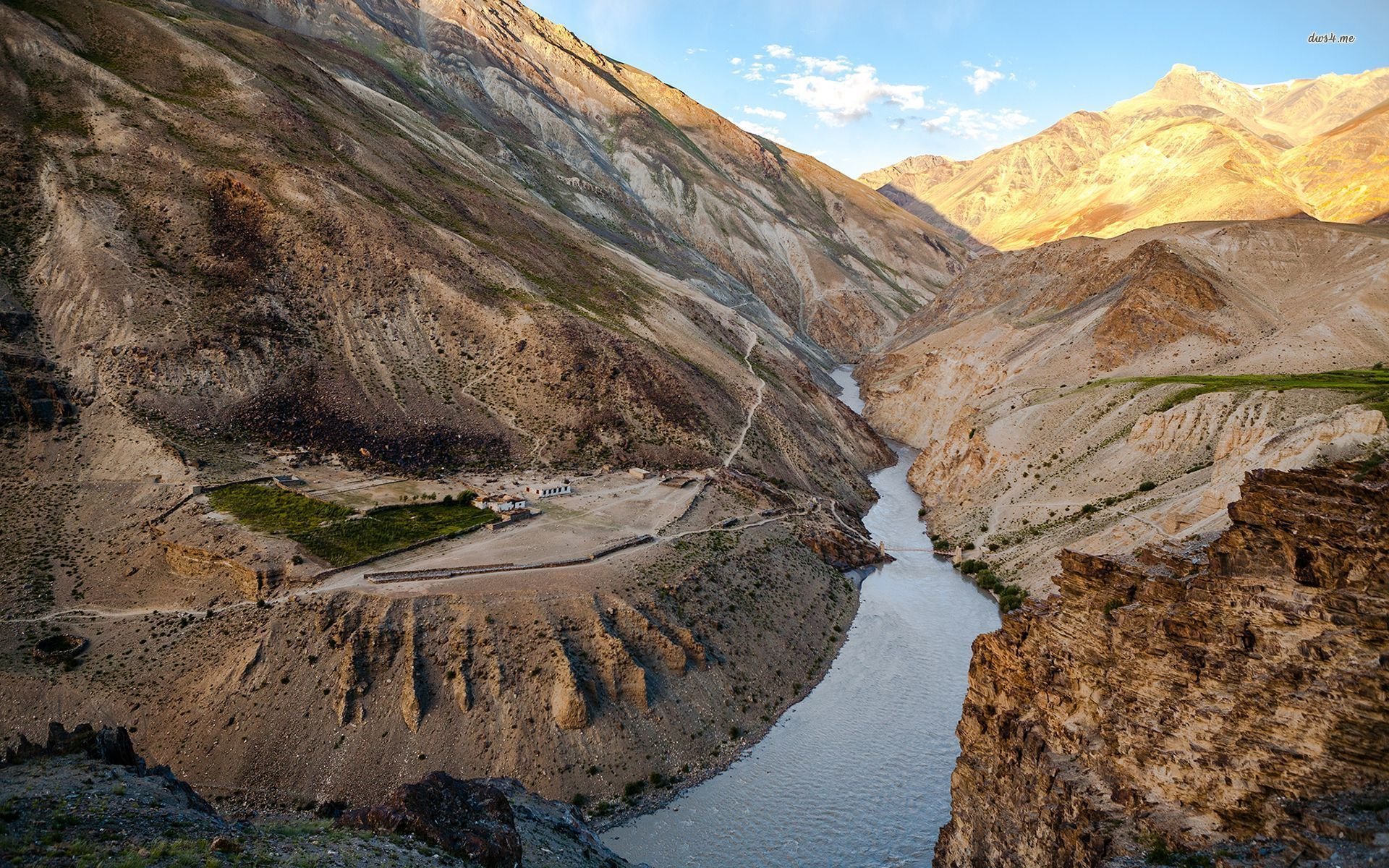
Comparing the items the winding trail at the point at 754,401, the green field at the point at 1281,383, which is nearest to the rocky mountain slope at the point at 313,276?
the winding trail at the point at 754,401

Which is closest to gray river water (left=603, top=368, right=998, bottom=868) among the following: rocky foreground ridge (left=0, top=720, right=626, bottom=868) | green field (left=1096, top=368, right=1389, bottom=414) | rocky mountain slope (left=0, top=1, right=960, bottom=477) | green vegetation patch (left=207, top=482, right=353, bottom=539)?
rocky foreground ridge (left=0, top=720, right=626, bottom=868)

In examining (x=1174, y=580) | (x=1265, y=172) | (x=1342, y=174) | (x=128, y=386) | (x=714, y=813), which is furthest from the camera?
(x=1265, y=172)

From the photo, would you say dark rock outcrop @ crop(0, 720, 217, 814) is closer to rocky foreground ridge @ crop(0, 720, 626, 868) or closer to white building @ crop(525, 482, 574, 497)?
rocky foreground ridge @ crop(0, 720, 626, 868)

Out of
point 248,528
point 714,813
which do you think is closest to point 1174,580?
point 714,813

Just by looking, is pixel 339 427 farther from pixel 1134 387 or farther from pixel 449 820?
pixel 1134 387

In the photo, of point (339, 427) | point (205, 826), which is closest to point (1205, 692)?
point (205, 826)

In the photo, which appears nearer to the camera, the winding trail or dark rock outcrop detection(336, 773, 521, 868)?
dark rock outcrop detection(336, 773, 521, 868)

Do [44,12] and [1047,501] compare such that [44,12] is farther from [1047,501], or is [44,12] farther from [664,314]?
[1047,501]
